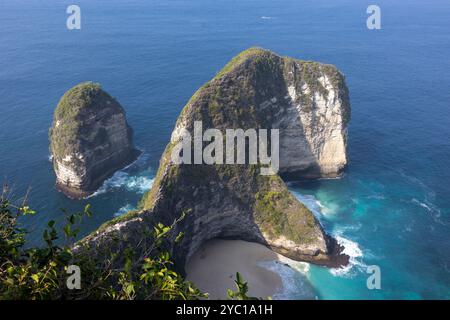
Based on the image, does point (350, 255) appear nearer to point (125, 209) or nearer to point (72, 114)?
point (125, 209)

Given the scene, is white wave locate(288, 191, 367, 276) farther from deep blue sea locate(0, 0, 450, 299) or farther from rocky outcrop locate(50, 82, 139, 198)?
rocky outcrop locate(50, 82, 139, 198)

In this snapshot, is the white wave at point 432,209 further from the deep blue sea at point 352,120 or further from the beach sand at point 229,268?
the beach sand at point 229,268

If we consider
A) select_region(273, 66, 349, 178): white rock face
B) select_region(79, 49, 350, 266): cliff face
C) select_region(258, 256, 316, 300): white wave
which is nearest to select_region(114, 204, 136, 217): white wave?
select_region(79, 49, 350, 266): cliff face

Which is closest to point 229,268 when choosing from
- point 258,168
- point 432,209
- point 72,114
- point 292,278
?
point 292,278

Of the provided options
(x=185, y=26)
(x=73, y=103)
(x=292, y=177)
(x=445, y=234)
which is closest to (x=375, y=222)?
(x=445, y=234)

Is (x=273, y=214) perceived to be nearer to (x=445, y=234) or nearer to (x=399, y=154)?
(x=445, y=234)

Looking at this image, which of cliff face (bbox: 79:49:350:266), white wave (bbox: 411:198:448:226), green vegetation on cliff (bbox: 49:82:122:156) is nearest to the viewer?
cliff face (bbox: 79:49:350:266)
